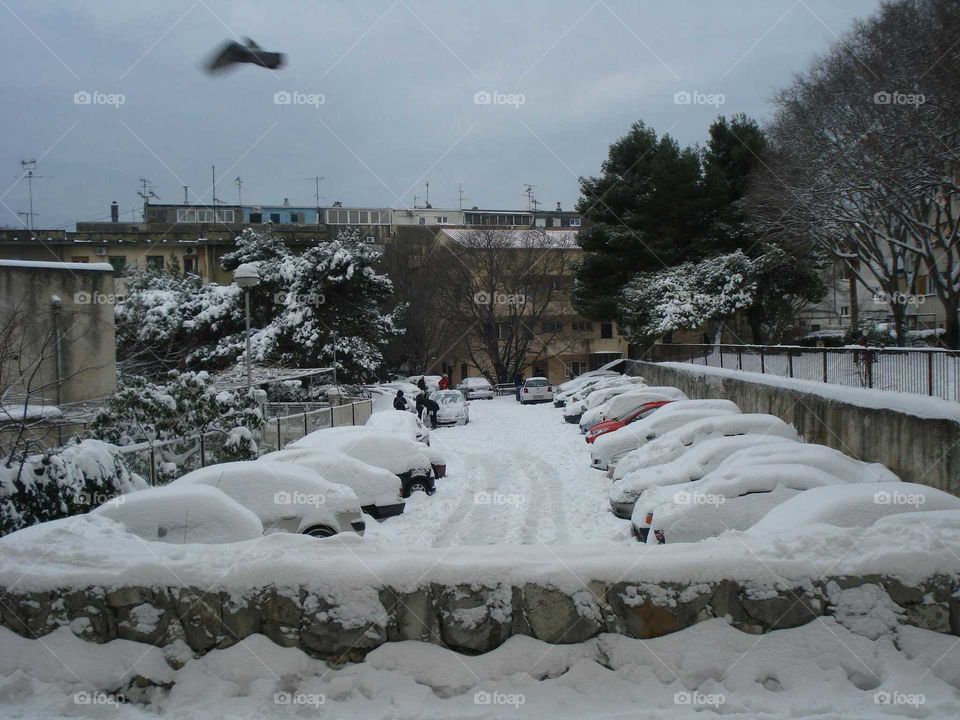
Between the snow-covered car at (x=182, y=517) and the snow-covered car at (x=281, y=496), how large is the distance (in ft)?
4.46

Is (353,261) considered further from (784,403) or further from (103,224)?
(103,224)

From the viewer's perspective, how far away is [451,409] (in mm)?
→ 31406

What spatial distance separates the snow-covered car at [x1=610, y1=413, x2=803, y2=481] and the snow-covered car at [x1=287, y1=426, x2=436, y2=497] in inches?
154

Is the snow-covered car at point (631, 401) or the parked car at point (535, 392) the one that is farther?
the parked car at point (535, 392)

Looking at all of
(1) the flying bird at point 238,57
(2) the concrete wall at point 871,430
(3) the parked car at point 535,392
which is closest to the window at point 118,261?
(3) the parked car at point 535,392

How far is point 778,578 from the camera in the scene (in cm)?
512

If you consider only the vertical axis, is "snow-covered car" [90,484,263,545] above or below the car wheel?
above

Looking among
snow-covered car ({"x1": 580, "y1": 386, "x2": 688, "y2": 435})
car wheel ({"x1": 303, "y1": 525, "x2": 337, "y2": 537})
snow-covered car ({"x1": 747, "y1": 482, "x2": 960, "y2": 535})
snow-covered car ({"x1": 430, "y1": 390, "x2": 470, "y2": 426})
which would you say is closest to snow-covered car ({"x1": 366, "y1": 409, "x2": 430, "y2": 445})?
snow-covered car ({"x1": 580, "y1": 386, "x2": 688, "y2": 435})

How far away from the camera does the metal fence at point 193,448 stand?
13609mm

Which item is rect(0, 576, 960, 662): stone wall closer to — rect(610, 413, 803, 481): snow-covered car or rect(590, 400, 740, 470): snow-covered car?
rect(610, 413, 803, 481): snow-covered car

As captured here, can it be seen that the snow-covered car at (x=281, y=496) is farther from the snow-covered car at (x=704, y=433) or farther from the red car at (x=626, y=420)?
the red car at (x=626, y=420)

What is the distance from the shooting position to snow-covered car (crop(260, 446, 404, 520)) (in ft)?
44.2

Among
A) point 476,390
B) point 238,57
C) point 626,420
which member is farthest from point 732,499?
point 476,390

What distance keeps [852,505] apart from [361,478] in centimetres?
807
